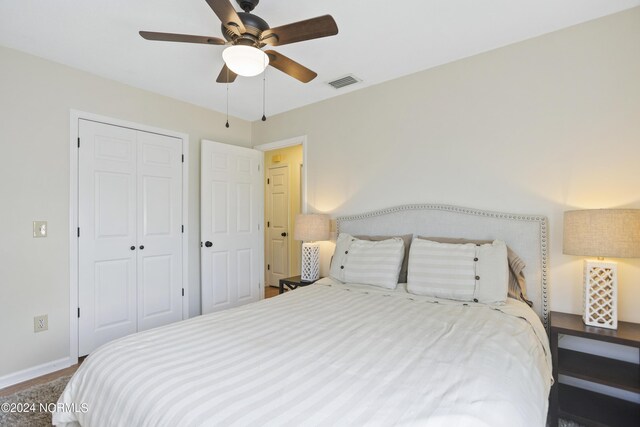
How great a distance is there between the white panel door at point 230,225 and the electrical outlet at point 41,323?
4.37 ft

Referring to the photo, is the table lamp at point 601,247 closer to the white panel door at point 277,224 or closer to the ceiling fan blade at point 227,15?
the ceiling fan blade at point 227,15

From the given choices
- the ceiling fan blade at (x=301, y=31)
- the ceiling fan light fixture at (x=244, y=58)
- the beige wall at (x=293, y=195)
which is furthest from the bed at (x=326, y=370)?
the beige wall at (x=293, y=195)

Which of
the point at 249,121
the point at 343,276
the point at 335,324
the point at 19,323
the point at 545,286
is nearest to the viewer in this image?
the point at 335,324

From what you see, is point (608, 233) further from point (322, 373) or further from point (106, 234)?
point (106, 234)

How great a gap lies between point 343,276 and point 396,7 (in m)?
1.93

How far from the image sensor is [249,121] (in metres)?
4.23

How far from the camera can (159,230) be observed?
328cm

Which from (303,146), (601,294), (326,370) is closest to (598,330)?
(601,294)

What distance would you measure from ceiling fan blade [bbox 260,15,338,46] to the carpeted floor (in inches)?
103

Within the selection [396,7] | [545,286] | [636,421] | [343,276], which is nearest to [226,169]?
[343,276]

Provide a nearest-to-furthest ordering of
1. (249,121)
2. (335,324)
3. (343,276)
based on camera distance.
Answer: (335,324) → (343,276) → (249,121)

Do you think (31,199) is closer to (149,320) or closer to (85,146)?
(85,146)

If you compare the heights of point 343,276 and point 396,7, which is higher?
point 396,7

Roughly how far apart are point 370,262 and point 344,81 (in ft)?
5.66
